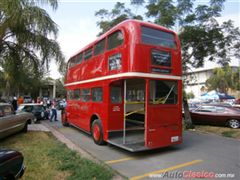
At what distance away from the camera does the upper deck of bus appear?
20.1 feet

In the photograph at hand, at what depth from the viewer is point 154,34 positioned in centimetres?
664

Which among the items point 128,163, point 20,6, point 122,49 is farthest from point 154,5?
point 128,163

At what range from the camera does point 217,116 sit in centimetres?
1159

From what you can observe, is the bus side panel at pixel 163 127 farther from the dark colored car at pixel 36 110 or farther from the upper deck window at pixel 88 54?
the dark colored car at pixel 36 110

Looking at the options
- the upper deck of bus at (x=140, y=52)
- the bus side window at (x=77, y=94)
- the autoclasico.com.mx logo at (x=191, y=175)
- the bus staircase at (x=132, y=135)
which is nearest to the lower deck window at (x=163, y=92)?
the upper deck of bus at (x=140, y=52)

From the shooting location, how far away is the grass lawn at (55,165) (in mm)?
4504

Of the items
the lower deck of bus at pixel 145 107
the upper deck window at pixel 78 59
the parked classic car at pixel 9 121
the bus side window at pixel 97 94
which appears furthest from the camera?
the upper deck window at pixel 78 59

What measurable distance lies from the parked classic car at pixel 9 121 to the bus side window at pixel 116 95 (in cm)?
405

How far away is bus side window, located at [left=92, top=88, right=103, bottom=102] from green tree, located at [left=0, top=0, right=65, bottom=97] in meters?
3.19

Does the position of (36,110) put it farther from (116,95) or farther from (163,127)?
(163,127)

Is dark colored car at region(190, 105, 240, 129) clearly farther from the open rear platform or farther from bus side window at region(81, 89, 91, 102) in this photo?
bus side window at region(81, 89, 91, 102)

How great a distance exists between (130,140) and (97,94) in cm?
222

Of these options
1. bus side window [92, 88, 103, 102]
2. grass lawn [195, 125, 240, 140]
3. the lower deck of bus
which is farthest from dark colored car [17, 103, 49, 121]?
grass lawn [195, 125, 240, 140]

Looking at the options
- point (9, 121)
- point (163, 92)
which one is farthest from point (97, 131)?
point (9, 121)
